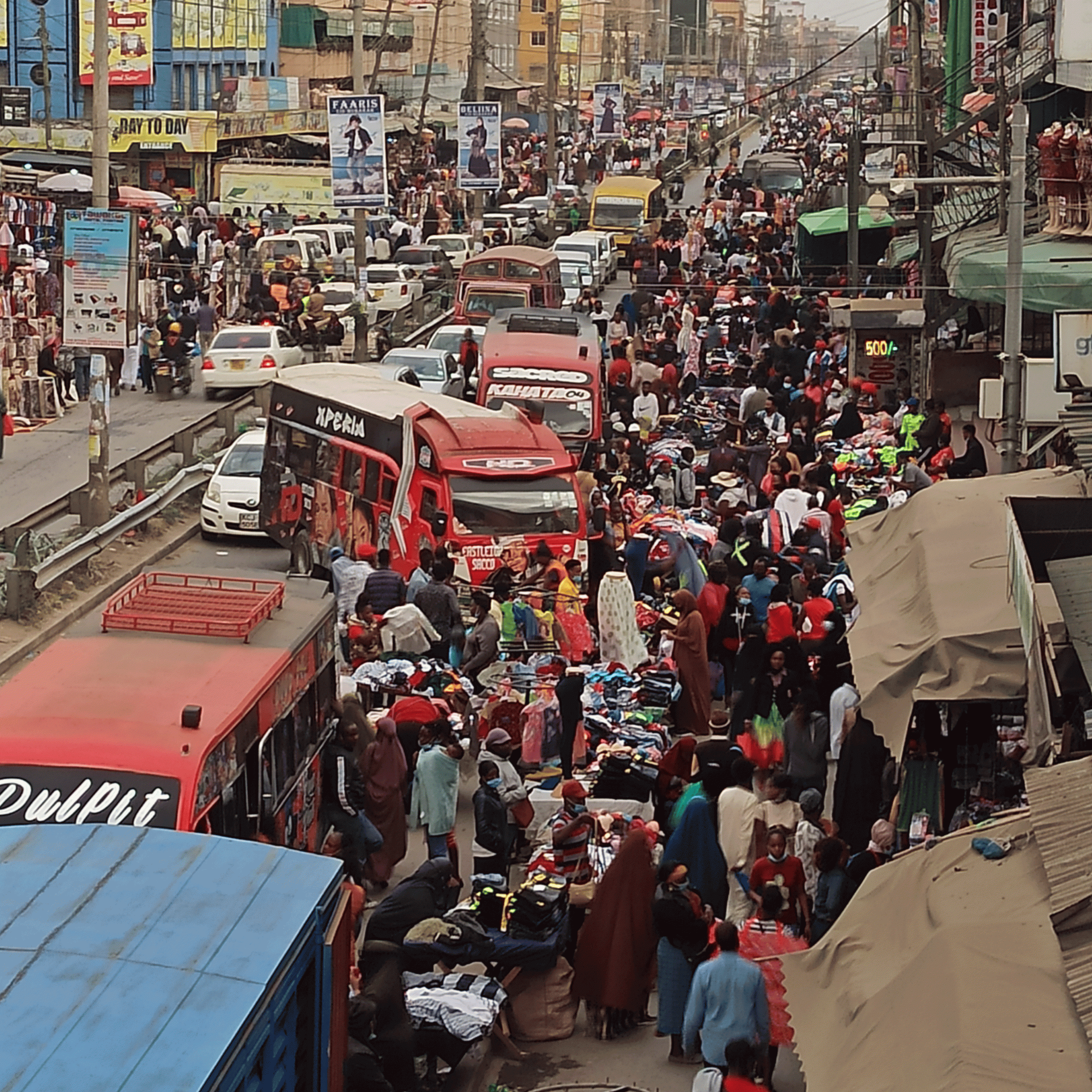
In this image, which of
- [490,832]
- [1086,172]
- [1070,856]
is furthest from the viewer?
Result: [1086,172]

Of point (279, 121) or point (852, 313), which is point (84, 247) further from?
point (279, 121)

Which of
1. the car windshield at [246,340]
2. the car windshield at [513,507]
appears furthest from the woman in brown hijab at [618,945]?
the car windshield at [246,340]

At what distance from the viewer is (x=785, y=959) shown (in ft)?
29.3

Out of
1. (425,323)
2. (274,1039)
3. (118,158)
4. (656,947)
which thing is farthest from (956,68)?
(274,1039)

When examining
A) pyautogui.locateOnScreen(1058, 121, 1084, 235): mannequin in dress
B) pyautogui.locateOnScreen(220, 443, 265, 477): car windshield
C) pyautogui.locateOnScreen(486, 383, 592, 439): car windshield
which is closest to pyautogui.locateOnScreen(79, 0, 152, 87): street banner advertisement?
pyautogui.locateOnScreen(220, 443, 265, 477): car windshield

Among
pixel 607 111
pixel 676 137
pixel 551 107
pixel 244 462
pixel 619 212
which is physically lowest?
pixel 244 462

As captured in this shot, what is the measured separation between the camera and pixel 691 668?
53.1 ft

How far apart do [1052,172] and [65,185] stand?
78.1 feet

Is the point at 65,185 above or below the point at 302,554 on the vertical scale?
above

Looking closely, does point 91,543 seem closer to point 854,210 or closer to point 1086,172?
point 1086,172

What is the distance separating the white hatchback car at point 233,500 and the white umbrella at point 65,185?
741 inches

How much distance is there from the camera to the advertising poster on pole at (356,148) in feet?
113

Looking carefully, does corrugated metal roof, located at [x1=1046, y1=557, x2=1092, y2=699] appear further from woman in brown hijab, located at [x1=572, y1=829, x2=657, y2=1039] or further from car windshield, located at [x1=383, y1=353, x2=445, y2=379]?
car windshield, located at [x1=383, y1=353, x2=445, y2=379]

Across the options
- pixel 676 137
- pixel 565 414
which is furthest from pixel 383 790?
pixel 676 137
